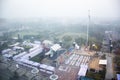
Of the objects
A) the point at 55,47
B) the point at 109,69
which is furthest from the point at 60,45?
the point at 109,69

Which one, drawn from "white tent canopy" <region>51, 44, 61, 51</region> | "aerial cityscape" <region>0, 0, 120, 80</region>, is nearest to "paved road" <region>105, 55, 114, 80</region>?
"aerial cityscape" <region>0, 0, 120, 80</region>

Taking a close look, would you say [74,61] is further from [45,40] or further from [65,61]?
[45,40]

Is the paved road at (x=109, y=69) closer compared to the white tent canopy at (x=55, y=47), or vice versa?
the paved road at (x=109, y=69)

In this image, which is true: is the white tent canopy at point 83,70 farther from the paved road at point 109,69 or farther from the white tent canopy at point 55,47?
the white tent canopy at point 55,47

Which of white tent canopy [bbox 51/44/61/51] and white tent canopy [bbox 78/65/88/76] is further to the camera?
white tent canopy [bbox 51/44/61/51]

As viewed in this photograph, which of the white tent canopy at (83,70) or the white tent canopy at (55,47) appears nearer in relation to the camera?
the white tent canopy at (83,70)

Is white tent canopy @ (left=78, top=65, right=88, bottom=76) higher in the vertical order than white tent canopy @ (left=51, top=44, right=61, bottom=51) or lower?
lower

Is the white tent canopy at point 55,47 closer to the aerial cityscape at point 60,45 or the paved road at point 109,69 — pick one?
the aerial cityscape at point 60,45

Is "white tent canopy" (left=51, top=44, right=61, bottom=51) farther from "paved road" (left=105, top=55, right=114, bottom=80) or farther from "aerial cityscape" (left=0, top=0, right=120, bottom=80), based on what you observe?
"paved road" (left=105, top=55, right=114, bottom=80)

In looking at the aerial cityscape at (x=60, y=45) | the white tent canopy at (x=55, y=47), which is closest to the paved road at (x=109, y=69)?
the aerial cityscape at (x=60, y=45)

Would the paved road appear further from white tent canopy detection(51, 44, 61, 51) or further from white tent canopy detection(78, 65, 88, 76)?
white tent canopy detection(51, 44, 61, 51)

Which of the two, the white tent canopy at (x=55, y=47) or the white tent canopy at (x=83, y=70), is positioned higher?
the white tent canopy at (x=55, y=47)

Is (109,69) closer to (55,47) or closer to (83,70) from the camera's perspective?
(83,70)
